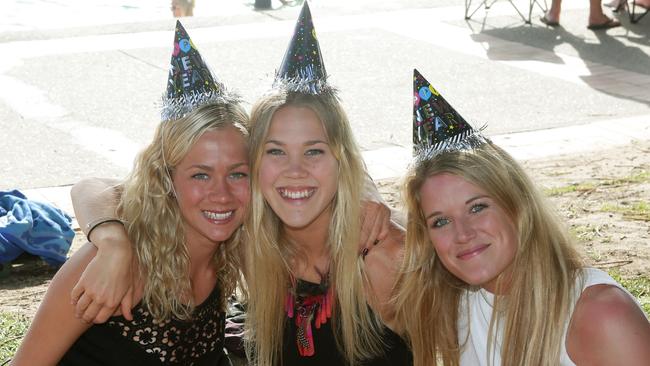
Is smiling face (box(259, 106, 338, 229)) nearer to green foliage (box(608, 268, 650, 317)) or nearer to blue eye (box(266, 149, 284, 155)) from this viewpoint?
blue eye (box(266, 149, 284, 155))

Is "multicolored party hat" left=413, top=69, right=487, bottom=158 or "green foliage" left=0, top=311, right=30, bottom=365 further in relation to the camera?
"green foliage" left=0, top=311, right=30, bottom=365

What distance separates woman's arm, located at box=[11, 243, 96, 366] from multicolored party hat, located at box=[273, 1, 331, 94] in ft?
2.79

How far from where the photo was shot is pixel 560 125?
765 cm

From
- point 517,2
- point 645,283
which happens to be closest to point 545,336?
point 645,283

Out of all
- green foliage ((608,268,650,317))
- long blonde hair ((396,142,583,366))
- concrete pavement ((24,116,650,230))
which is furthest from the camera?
concrete pavement ((24,116,650,230))

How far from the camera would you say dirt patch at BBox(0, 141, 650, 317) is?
5.03 meters

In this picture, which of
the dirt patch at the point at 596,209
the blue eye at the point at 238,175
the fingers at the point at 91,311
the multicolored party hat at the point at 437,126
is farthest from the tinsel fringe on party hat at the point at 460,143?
the dirt patch at the point at 596,209

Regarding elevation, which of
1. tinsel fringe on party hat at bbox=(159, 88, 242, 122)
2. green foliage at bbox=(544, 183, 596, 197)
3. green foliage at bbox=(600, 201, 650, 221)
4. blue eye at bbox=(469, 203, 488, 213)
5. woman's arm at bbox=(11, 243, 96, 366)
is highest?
tinsel fringe on party hat at bbox=(159, 88, 242, 122)

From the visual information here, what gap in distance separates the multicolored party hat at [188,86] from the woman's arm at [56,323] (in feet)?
1.81

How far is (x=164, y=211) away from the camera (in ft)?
11.2

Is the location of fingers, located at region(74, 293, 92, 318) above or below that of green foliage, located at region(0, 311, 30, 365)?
above

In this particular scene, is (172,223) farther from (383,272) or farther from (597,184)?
(597,184)

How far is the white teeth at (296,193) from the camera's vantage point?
132 inches

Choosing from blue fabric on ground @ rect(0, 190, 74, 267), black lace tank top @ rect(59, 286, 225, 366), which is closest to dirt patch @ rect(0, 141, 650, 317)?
blue fabric on ground @ rect(0, 190, 74, 267)
